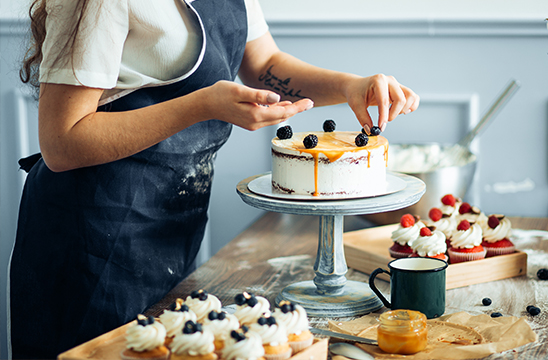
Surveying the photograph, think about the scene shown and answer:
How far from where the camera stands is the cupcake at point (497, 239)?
1372 millimetres

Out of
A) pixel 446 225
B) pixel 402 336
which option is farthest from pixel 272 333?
pixel 446 225

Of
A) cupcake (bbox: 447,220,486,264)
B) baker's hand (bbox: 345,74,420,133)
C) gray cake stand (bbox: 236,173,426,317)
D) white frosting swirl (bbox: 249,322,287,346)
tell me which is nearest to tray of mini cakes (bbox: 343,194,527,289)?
cupcake (bbox: 447,220,486,264)

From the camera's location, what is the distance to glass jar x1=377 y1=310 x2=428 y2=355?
897mm

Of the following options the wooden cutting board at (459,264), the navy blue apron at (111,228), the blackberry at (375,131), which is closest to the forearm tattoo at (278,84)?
the navy blue apron at (111,228)

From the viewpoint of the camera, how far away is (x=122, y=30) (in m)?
1.07

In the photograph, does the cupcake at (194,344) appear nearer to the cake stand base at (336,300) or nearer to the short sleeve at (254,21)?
the cake stand base at (336,300)

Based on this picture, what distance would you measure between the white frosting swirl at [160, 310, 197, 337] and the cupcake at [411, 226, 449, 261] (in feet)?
1.99

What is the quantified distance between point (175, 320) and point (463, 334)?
1.68 ft

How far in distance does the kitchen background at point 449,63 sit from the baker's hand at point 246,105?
1328 millimetres

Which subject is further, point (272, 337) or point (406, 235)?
point (406, 235)

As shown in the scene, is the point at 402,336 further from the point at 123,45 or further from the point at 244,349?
the point at 123,45

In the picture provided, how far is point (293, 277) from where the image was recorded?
138 centimetres

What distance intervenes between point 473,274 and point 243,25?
0.82m

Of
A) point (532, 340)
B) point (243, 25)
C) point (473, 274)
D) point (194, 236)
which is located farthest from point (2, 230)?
point (532, 340)
